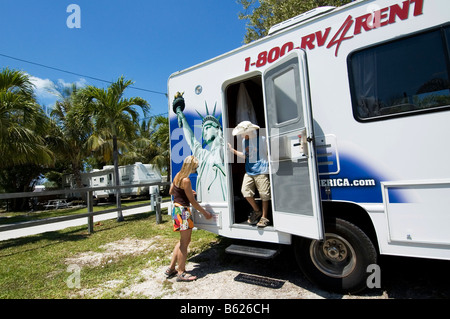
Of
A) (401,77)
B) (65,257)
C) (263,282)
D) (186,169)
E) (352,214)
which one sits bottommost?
(263,282)

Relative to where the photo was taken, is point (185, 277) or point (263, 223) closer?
point (263, 223)

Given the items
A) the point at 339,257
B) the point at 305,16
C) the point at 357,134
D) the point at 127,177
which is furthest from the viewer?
the point at 127,177

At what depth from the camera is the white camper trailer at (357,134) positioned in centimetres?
248

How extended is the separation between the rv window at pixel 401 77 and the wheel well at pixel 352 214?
3.29 feet

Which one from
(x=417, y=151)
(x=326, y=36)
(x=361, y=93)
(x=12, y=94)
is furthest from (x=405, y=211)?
(x=12, y=94)

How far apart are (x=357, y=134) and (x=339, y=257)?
1400 mm

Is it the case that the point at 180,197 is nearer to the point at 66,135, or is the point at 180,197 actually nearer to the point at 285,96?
the point at 285,96

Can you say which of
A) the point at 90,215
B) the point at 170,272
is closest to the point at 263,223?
the point at 170,272

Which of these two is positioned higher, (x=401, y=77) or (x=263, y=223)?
(x=401, y=77)

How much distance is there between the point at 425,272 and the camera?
3.38 metres

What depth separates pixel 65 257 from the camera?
5145mm

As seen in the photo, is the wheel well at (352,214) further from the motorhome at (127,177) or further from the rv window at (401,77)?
the motorhome at (127,177)

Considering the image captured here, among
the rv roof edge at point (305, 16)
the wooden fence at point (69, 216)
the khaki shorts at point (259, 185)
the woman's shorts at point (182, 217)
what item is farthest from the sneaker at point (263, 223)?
the wooden fence at point (69, 216)
